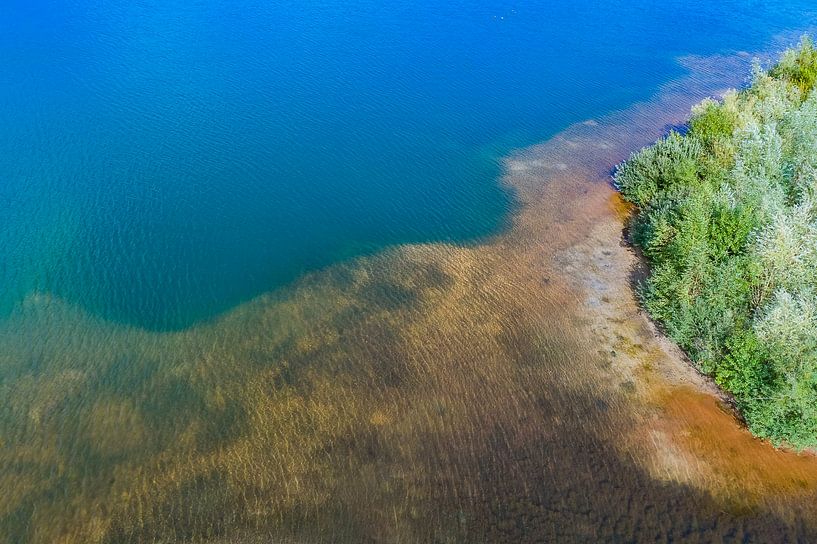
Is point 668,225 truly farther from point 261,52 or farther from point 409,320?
point 261,52

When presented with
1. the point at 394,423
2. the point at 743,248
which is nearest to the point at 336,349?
the point at 394,423

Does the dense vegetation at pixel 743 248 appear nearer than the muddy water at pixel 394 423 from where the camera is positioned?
No

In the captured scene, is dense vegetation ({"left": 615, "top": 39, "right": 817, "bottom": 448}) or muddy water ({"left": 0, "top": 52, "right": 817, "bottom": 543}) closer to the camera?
muddy water ({"left": 0, "top": 52, "right": 817, "bottom": 543})

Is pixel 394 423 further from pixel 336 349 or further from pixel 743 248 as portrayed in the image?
pixel 743 248

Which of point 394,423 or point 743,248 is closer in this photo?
point 394,423

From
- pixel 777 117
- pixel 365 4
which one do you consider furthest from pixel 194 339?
pixel 365 4
